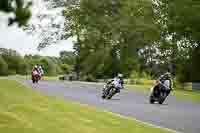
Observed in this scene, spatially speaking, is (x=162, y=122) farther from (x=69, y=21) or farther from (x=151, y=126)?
(x=69, y=21)

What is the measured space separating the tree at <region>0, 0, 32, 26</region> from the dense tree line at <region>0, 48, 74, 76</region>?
82521 mm

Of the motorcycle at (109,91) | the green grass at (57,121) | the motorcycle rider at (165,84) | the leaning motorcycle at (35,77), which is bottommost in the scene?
the green grass at (57,121)

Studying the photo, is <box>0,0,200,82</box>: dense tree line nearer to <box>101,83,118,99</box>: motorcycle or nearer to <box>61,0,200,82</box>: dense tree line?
<box>61,0,200,82</box>: dense tree line

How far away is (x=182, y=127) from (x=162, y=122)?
1.23 meters

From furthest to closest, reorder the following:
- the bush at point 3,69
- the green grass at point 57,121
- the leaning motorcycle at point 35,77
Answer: the bush at point 3,69, the leaning motorcycle at point 35,77, the green grass at point 57,121

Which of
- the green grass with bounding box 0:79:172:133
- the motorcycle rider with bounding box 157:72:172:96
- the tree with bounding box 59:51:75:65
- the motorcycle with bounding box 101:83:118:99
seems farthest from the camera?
the tree with bounding box 59:51:75:65

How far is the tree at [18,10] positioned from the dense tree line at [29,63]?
8252 cm

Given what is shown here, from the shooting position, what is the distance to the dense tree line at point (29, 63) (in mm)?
99812

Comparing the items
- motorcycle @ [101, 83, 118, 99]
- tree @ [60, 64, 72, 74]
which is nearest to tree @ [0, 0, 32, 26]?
motorcycle @ [101, 83, 118, 99]

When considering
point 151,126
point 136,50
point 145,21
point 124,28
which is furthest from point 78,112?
point 136,50

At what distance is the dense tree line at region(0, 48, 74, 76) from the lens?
99812mm

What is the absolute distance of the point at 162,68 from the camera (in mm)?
63688

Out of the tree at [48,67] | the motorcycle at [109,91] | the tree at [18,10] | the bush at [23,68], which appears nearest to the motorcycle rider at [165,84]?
the motorcycle at [109,91]

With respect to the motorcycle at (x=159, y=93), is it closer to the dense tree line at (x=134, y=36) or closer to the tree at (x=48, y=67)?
the dense tree line at (x=134, y=36)
